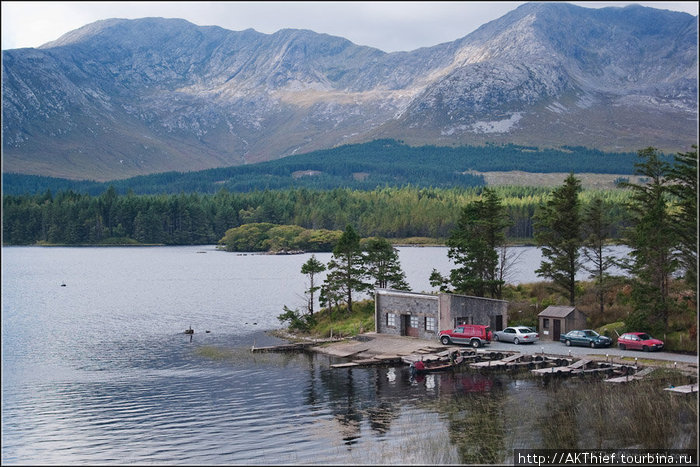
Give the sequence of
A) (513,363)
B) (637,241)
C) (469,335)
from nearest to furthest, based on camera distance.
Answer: (513,363) → (637,241) → (469,335)

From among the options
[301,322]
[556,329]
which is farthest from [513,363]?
[301,322]

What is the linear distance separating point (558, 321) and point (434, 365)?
12.7 metres

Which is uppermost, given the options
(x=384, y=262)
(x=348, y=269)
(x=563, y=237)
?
(x=563, y=237)

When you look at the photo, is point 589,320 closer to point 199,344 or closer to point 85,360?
point 199,344

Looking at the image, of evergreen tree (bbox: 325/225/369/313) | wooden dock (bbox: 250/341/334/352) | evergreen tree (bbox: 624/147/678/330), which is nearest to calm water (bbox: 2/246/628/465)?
wooden dock (bbox: 250/341/334/352)

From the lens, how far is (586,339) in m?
56.4

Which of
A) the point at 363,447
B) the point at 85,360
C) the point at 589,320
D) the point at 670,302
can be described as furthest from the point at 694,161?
the point at 85,360

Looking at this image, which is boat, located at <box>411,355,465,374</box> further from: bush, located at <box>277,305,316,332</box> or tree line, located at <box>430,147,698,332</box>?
bush, located at <box>277,305,316,332</box>

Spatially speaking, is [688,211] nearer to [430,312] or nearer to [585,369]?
[585,369]

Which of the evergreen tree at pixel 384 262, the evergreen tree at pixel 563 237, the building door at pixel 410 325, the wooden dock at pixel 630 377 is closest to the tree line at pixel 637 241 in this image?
the evergreen tree at pixel 563 237

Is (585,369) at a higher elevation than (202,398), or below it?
higher

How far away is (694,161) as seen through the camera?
52.8 meters

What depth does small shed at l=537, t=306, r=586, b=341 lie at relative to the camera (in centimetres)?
5966

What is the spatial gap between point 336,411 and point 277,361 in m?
18.4
